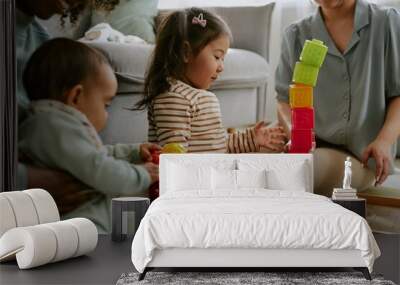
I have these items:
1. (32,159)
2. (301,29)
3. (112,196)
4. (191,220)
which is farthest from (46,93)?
(191,220)

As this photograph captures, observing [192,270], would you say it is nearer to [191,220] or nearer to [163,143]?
[191,220]

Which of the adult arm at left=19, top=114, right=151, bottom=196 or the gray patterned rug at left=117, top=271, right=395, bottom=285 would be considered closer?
the gray patterned rug at left=117, top=271, right=395, bottom=285

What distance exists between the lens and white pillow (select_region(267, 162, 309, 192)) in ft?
21.9

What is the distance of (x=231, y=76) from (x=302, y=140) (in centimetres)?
97

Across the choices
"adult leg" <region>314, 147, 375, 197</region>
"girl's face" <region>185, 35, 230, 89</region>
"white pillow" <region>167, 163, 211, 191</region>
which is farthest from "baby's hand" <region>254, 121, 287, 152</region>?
"white pillow" <region>167, 163, 211, 191</region>

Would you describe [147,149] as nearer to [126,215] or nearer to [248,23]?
[126,215]

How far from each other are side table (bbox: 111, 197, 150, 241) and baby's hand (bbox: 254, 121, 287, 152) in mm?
1359

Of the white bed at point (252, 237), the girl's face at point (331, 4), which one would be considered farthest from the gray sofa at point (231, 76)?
Result: the white bed at point (252, 237)

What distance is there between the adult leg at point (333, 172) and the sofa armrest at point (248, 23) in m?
1.19

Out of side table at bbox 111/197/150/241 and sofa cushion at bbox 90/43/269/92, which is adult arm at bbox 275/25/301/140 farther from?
side table at bbox 111/197/150/241

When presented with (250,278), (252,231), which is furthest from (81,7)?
(250,278)

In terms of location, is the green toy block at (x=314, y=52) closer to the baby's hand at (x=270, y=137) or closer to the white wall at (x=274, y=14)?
the white wall at (x=274, y=14)

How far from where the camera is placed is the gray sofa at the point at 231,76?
24.6 feet

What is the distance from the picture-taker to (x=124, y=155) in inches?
299
